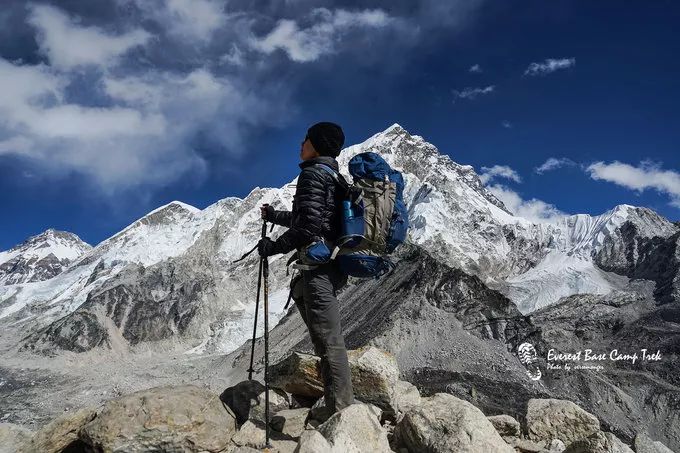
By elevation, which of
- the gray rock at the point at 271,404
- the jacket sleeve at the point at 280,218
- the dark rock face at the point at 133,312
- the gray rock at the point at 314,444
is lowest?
the gray rock at the point at 314,444

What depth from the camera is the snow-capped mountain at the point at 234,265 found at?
107m

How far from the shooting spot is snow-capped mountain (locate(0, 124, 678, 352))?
107250 millimetres

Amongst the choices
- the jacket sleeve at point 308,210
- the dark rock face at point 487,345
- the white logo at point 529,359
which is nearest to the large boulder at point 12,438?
the jacket sleeve at point 308,210

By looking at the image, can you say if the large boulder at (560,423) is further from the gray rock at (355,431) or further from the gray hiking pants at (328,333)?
the gray hiking pants at (328,333)

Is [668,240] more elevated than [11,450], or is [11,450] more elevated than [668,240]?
[668,240]

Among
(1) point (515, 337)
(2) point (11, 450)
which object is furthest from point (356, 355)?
(1) point (515, 337)

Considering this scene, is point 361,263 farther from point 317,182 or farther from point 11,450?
point 11,450

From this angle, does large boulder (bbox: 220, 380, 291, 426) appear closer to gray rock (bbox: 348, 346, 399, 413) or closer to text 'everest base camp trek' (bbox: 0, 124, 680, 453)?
text 'everest base camp trek' (bbox: 0, 124, 680, 453)

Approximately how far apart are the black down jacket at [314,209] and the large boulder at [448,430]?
2051 mm

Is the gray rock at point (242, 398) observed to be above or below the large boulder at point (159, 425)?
above

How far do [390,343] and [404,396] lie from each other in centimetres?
3140

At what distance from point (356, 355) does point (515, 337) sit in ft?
117

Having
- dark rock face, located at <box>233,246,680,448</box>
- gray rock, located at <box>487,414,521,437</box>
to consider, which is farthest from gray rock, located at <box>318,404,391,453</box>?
dark rock face, located at <box>233,246,680,448</box>

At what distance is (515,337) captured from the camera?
40.4 meters
